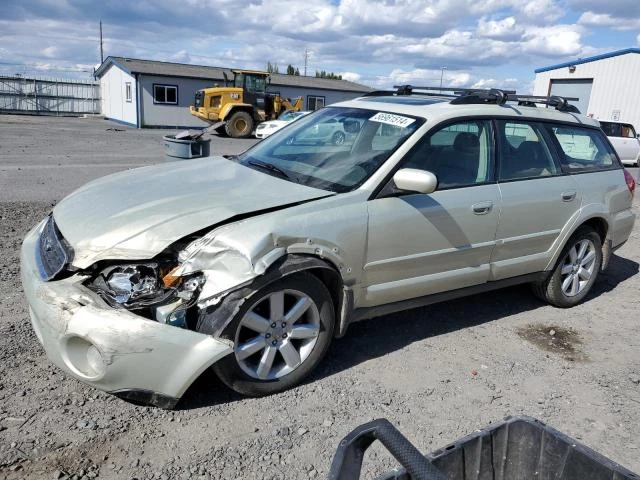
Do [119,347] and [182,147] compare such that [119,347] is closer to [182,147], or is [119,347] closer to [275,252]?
[275,252]

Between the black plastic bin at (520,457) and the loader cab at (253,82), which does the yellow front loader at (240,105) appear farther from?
the black plastic bin at (520,457)

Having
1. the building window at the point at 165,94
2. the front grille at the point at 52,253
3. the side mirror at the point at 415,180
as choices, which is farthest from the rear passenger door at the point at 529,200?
the building window at the point at 165,94

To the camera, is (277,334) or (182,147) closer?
(277,334)

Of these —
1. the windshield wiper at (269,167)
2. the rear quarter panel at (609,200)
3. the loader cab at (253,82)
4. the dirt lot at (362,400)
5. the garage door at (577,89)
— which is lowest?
the dirt lot at (362,400)

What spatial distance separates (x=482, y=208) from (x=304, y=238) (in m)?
1.56

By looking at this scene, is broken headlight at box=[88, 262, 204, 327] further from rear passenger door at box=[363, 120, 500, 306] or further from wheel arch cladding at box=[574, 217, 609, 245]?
wheel arch cladding at box=[574, 217, 609, 245]

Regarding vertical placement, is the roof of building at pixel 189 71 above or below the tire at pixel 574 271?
above

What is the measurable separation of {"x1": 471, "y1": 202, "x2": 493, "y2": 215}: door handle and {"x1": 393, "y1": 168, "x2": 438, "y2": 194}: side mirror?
687 mm

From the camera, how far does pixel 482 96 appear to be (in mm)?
4453

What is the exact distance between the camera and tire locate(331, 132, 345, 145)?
4153 mm

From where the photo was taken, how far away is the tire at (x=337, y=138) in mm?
4153

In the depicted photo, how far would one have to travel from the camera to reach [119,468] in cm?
260

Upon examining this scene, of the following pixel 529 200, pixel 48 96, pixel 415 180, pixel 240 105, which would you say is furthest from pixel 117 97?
pixel 415 180

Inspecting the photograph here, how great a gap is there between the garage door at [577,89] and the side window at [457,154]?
26.2 metres
